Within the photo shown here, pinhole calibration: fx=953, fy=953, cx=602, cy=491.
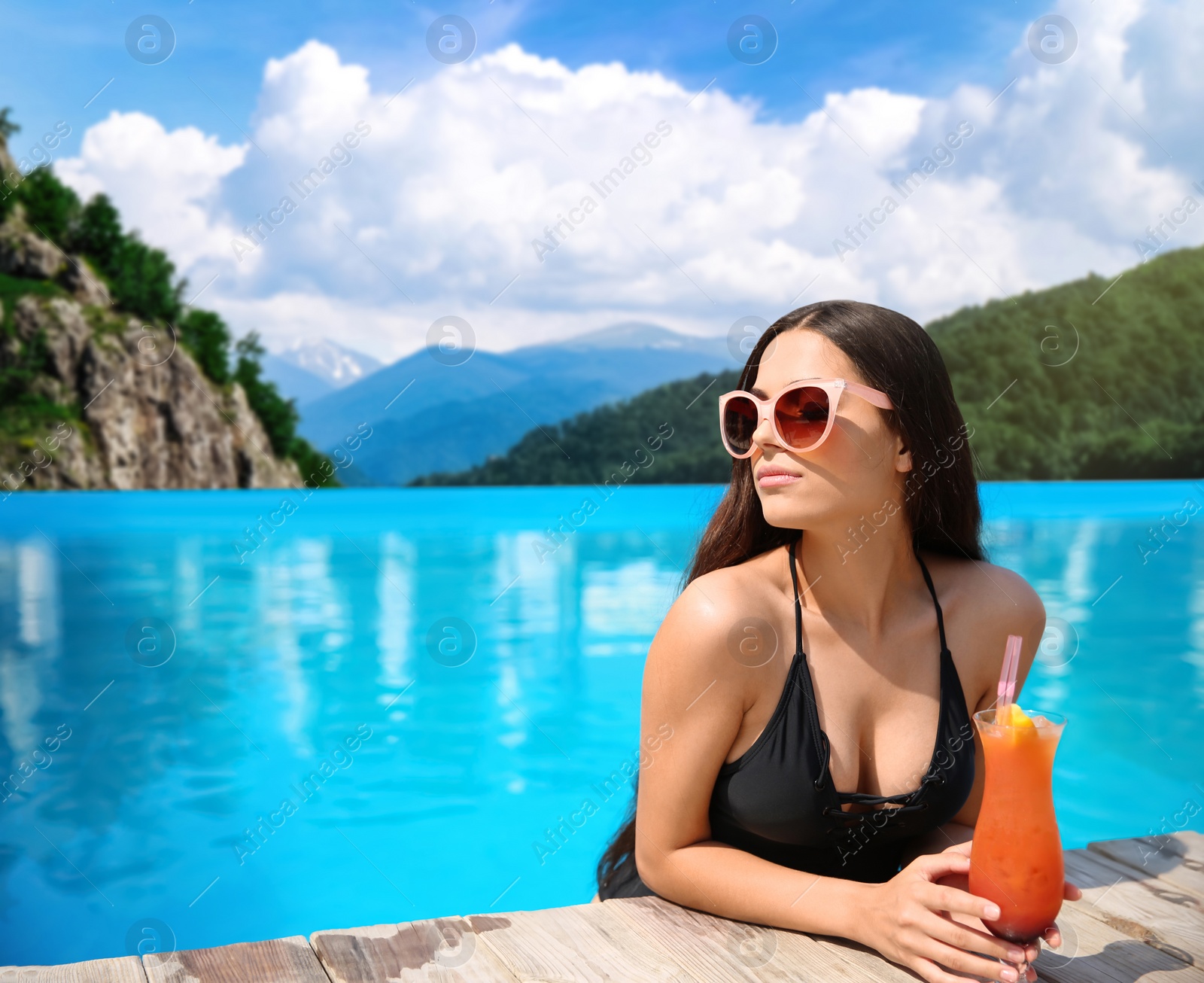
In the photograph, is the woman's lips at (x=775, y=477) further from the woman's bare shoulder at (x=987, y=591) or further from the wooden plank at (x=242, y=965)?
the wooden plank at (x=242, y=965)

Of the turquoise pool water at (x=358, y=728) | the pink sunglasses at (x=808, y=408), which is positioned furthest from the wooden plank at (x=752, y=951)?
the turquoise pool water at (x=358, y=728)

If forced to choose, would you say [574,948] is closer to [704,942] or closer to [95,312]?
[704,942]

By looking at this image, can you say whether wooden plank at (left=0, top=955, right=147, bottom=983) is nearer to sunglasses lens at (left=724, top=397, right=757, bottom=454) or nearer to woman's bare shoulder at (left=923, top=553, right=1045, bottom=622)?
sunglasses lens at (left=724, top=397, right=757, bottom=454)

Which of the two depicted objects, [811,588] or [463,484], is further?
[463,484]

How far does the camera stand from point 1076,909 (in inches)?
67.6

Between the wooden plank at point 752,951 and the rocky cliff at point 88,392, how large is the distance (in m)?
34.0

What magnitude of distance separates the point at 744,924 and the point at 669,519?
20.0m

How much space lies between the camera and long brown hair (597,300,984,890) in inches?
67.5

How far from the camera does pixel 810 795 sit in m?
1.58

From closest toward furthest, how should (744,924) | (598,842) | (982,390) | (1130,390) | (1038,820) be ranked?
(1038,820)
(744,924)
(598,842)
(982,390)
(1130,390)

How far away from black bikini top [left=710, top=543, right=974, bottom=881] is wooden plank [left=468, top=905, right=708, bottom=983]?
257 millimetres

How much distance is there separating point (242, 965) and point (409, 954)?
255 mm

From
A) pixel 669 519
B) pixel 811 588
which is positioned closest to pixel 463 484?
pixel 669 519

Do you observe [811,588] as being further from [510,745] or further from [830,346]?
[510,745]
